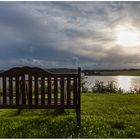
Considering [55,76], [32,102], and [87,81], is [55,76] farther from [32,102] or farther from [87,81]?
[87,81]

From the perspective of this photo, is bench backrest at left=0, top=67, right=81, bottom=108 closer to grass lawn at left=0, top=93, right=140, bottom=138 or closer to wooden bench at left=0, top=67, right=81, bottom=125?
wooden bench at left=0, top=67, right=81, bottom=125

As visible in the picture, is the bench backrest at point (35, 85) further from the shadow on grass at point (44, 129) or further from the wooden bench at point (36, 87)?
the shadow on grass at point (44, 129)

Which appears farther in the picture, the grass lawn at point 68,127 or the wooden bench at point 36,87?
the wooden bench at point 36,87

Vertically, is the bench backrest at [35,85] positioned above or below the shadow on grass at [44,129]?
above

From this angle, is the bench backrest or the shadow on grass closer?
the shadow on grass

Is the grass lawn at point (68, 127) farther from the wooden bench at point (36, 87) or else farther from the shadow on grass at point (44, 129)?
the wooden bench at point (36, 87)

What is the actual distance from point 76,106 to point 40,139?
1357 millimetres

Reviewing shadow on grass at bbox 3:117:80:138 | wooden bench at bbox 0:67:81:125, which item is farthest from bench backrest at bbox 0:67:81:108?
shadow on grass at bbox 3:117:80:138

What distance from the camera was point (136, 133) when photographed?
7051mm

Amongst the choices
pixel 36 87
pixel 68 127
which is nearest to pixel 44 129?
pixel 68 127

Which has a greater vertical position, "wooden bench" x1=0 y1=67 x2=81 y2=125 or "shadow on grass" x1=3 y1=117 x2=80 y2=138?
"wooden bench" x1=0 y1=67 x2=81 y2=125

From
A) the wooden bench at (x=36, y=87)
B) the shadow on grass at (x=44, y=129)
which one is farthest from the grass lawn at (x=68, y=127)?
the wooden bench at (x=36, y=87)

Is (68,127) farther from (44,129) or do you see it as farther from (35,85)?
(35,85)

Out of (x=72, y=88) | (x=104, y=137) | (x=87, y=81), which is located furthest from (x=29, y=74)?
(x=87, y=81)
